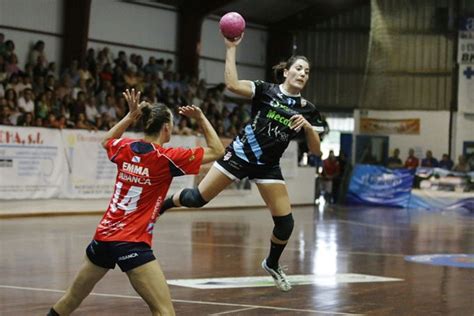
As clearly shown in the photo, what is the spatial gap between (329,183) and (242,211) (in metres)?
7.48

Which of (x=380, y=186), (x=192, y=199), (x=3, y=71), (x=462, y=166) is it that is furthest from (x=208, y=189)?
(x=462, y=166)

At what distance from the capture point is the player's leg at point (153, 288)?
6.50 metres

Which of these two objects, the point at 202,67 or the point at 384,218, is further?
the point at 202,67

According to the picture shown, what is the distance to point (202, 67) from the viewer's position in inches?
1437

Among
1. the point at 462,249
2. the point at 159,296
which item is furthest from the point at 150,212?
the point at 462,249

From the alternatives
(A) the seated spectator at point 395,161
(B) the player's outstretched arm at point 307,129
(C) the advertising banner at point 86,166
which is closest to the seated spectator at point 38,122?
(C) the advertising banner at point 86,166

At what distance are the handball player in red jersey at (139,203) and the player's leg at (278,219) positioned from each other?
3.41 m

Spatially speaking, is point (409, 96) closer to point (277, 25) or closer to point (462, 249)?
point (277, 25)

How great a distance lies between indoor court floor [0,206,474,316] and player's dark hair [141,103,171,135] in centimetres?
258

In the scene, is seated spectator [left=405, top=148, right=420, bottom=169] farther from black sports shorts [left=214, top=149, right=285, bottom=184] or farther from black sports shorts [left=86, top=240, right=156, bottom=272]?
black sports shorts [left=86, top=240, right=156, bottom=272]

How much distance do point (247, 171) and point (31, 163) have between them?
40.0ft

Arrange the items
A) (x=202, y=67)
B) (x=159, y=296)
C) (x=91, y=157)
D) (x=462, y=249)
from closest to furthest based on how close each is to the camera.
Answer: (x=159, y=296)
(x=462, y=249)
(x=91, y=157)
(x=202, y=67)

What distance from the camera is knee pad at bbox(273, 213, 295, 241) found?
10453mm

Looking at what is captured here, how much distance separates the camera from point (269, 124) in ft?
33.3
